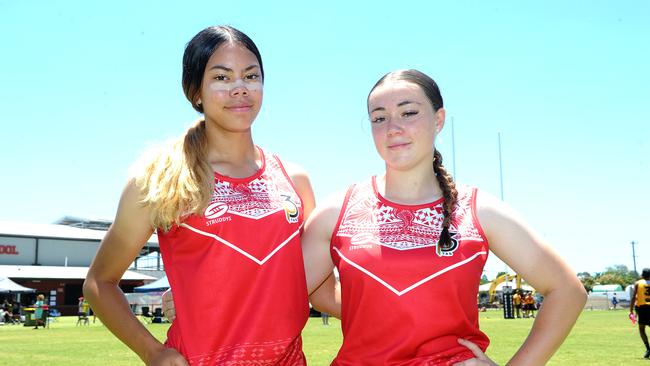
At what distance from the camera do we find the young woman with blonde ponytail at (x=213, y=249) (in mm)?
2754

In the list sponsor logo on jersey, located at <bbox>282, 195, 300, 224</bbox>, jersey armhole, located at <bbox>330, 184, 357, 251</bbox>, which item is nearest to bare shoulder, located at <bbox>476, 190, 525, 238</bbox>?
jersey armhole, located at <bbox>330, 184, 357, 251</bbox>

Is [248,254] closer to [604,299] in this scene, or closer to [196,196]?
[196,196]

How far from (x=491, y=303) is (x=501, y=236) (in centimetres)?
5402

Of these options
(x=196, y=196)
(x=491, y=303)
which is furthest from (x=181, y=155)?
(x=491, y=303)

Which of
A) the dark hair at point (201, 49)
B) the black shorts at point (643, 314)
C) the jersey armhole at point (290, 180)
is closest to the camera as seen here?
the dark hair at point (201, 49)

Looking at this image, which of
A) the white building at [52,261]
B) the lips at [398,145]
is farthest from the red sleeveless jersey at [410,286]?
the white building at [52,261]

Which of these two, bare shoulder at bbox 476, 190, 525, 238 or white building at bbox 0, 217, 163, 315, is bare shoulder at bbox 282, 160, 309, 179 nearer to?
bare shoulder at bbox 476, 190, 525, 238

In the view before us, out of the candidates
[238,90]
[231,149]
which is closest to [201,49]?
[238,90]

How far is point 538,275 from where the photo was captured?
2.77m

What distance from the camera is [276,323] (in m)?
2.82

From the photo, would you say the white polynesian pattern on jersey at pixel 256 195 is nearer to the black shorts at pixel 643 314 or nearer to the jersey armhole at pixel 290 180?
the jersey armhole at pixel 290 180

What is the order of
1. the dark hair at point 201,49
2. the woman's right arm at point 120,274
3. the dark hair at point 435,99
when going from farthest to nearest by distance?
the dark hair at point 201,49 < the dark hair at point 435,99 < the woman's right arm at point 120,274

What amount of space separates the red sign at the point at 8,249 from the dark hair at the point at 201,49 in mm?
59803

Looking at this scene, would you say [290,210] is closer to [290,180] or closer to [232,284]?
[290,180]
